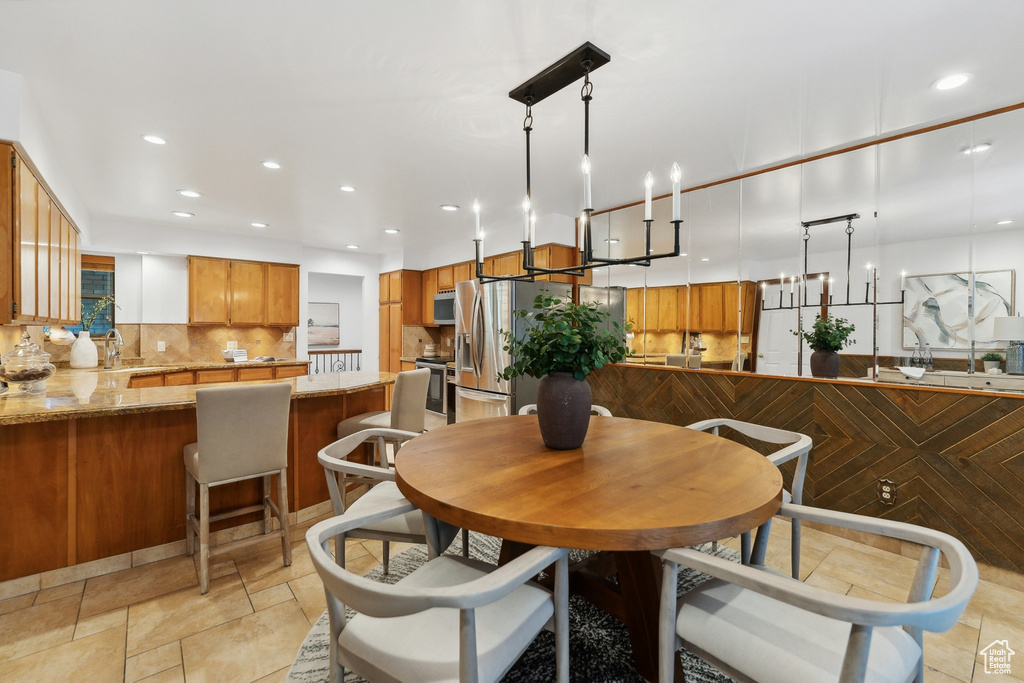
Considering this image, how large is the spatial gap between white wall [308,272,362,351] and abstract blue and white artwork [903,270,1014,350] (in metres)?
8.22

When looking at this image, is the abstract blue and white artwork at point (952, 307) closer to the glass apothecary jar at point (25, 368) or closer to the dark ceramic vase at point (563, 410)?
the dark ceramic vase at point (563, 410)

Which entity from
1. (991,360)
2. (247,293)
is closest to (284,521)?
(991,360)

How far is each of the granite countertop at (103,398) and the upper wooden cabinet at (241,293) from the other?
208cm

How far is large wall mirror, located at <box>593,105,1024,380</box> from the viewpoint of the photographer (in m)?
2.36

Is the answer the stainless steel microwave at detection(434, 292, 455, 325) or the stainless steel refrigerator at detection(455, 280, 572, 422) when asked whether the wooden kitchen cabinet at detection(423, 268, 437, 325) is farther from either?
the stainless steel refrigerator at detection(455, 280, 572, 422)

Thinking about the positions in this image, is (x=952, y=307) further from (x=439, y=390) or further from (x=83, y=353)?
(x=83, y=353)

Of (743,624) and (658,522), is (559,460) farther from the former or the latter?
(743,624)

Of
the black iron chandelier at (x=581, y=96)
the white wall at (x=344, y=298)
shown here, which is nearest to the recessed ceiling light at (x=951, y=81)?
the black iron chandelier at (x=581, y=96)

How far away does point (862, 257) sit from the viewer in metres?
2.78

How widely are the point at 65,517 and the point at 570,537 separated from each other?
2553mm

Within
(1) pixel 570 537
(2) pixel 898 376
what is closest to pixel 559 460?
(1) pixel 570 537

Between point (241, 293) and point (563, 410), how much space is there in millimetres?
5414

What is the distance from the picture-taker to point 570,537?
1.00 meters
